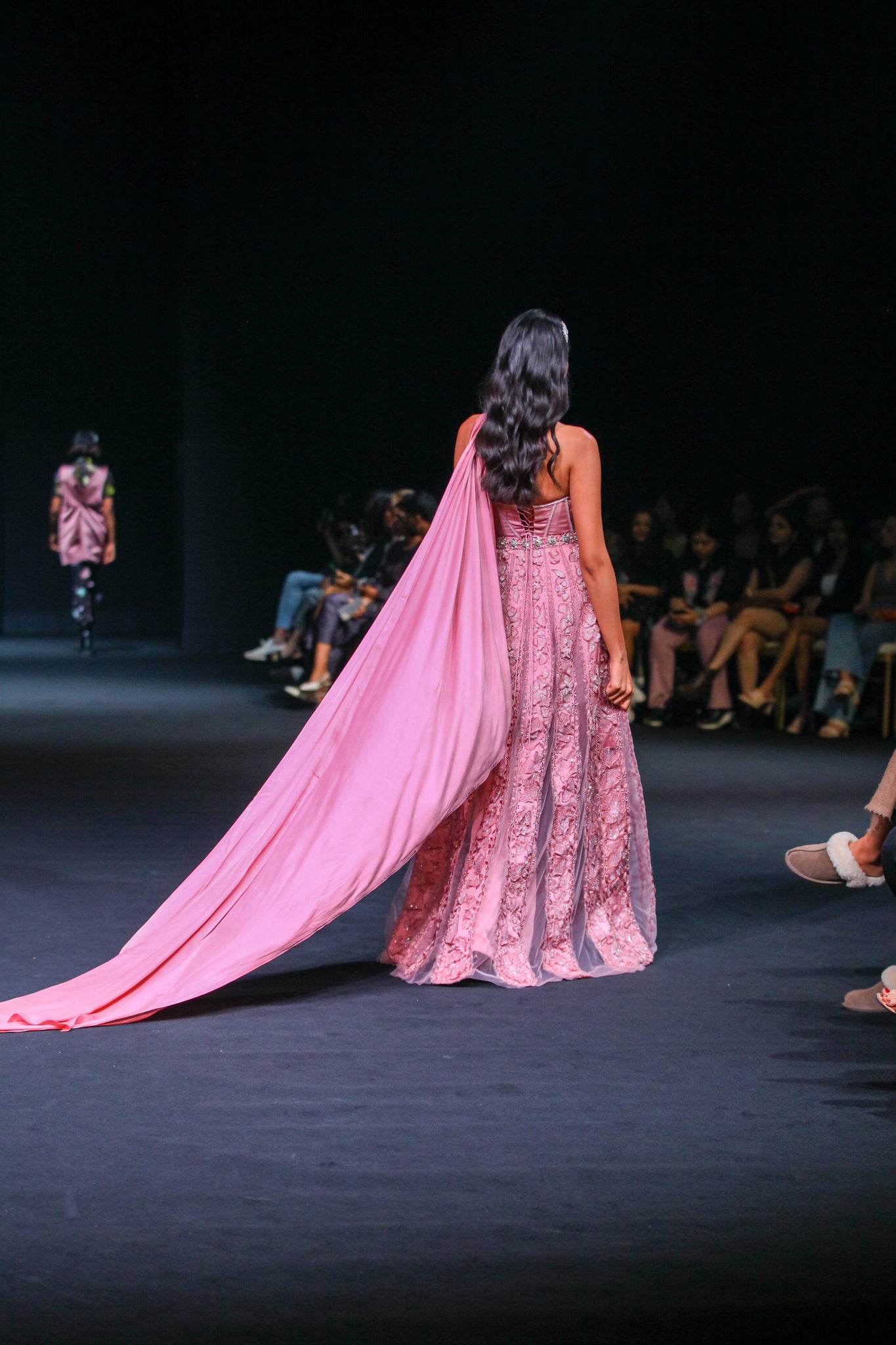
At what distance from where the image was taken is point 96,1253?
1.76 meters

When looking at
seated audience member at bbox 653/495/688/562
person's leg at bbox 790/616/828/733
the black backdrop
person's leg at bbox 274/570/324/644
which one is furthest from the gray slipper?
person's leg at bbox 274/570/324/644

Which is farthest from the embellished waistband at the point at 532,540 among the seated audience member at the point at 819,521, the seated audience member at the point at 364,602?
the seated audience member at the point at 819,521

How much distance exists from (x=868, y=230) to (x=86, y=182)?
6487 mm

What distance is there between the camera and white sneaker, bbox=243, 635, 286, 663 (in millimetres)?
10391

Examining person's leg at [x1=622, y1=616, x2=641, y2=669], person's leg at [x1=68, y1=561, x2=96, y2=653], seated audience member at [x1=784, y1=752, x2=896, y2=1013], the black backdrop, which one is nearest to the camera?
seated audience member at [x1=784, y1=752, x2=896, y2=1013]

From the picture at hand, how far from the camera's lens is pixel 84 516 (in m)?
10.7

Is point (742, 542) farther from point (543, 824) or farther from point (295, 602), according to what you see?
Answer: point (543, 824)

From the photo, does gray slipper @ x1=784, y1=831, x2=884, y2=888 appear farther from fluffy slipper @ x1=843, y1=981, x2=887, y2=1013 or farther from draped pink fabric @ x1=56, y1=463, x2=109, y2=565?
draped pink fabric @ x1=56, y1=463, x2=109, y2=565

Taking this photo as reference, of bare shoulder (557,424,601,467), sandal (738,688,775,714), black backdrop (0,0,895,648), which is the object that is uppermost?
black backdrop (0,0,895,648)

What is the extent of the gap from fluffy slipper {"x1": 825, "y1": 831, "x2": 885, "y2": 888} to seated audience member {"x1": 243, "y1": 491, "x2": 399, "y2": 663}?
4.78 m

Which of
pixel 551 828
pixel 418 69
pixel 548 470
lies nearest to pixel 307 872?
pixel 551 828

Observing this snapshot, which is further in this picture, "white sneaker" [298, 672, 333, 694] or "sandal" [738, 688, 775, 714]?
"white sneaker" [298, 672, 333, 694]

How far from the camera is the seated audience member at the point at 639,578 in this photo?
25.4 ft

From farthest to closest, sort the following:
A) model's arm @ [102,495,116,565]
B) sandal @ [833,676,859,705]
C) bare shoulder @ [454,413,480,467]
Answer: model's arm @ [102,495,116,565] < sandal @ [833,676,859,705] < bare shoulder @ [454,413,480,467]
